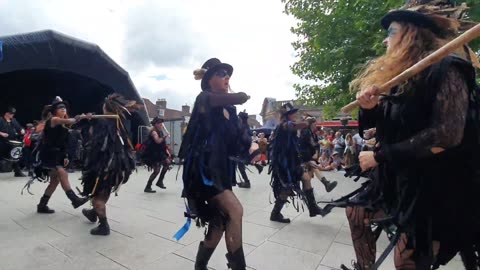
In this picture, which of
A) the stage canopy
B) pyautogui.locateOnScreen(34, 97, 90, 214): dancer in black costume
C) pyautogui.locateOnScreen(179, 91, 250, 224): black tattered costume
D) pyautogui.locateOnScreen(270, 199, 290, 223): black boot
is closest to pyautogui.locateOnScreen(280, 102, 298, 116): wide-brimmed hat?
pyautogui.locateOnScreen(270, 199, 290, 223): black boot

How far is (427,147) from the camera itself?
144 cm

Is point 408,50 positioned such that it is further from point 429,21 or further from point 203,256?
point 203,256

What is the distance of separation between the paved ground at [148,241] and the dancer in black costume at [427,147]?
145 cm

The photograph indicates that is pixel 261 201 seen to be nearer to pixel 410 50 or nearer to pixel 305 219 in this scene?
pixel 305 219

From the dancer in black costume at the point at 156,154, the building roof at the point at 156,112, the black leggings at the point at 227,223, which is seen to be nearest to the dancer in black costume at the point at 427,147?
the black leggings at the point at 227,223

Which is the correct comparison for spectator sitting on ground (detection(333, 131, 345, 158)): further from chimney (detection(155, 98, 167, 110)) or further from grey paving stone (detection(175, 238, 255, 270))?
chimney (detection(155, 98, 167, 110))

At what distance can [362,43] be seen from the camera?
28.6ft

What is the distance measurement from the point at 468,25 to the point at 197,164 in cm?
202

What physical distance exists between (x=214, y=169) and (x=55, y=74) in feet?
47.6

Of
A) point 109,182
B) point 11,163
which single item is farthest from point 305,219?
point 11,163

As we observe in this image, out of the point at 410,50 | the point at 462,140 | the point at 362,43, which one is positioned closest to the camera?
the point at 462,140

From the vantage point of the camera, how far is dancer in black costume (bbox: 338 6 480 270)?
1.44 meters

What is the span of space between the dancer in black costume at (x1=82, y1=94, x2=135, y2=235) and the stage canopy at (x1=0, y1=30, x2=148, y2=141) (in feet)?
25.0

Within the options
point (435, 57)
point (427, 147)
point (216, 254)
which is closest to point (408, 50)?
point (435, 57)
